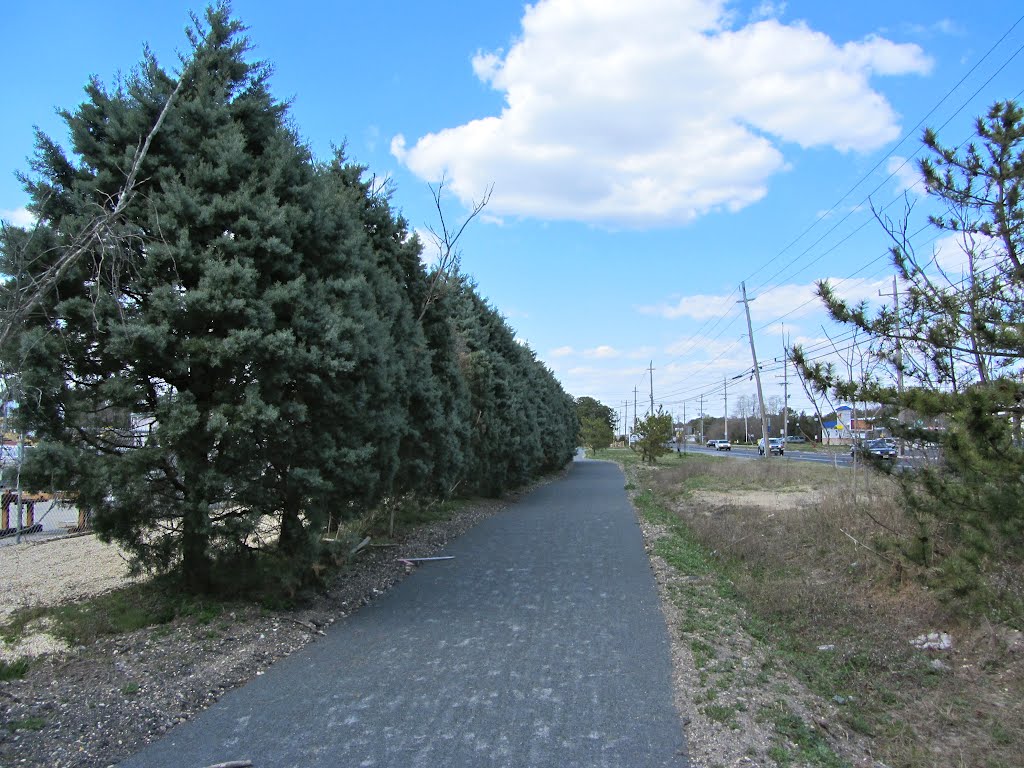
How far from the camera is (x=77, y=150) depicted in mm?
6555

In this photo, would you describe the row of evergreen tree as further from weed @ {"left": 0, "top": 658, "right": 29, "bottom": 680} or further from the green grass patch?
weed @ {"left": 0, "top": 658, "right": 29, "bottom": 680}

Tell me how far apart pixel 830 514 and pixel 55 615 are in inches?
407

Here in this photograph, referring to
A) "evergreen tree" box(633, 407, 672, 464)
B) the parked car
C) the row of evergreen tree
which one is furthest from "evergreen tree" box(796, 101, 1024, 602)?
"evergreen tree" box(633, 407, 672, 464)

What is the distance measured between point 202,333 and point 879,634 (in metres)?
6.69

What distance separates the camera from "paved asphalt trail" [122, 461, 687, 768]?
13.0ft

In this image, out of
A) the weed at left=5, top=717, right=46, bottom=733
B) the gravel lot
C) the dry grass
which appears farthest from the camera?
the gravel lot

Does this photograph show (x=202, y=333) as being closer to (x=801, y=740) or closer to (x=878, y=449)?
(x=801, y=740)

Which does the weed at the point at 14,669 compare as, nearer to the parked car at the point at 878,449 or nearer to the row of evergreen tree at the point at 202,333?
the row of evergreen tree at the point at 202,333

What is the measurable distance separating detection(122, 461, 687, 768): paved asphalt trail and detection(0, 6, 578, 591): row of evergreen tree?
1602mm

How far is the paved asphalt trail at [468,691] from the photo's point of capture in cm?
395

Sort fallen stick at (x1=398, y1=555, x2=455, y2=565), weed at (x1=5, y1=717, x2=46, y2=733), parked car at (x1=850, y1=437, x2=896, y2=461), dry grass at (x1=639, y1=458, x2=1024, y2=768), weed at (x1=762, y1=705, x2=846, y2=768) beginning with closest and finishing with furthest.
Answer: weed at (x1=762, y1=705, x2=846, y2=768)
weed at (x1=5, y1=717, x2=46, y2=733)
dry grass at (x1=639, y1=458, x2=1024, y2=768)
parked car at (x1=850, y1=437, x2=896, y2=461)
fallen stick at (x1=398, y1=555, x2=455, y2=565)

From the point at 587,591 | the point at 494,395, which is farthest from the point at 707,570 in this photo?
the point at 494,395

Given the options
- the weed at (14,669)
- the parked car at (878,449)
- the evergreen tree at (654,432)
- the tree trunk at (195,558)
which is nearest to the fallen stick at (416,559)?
the tree trunk at (195,558)

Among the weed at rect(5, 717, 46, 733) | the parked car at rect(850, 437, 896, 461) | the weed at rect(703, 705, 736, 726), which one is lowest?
the weed at rect(703, 705, 736, 726)
